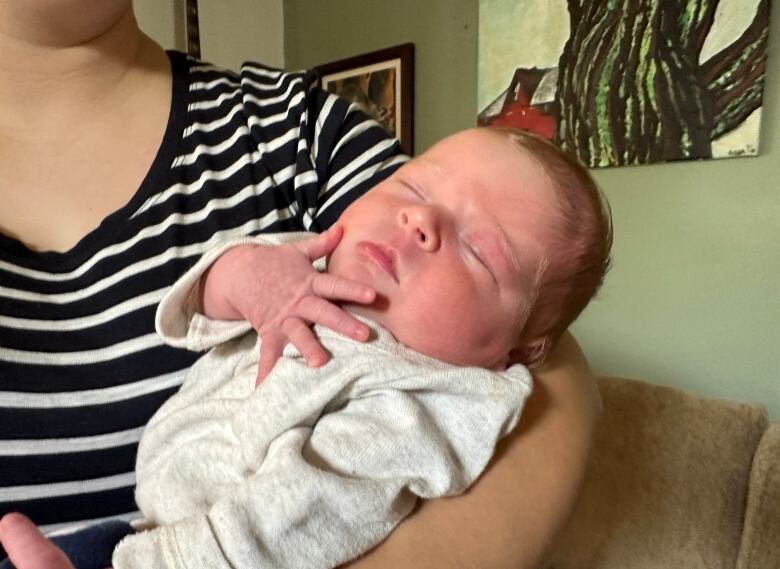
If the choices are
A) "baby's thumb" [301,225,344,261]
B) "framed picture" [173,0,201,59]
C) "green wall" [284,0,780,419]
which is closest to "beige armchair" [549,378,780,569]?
"green wall" [284,0,780,419]

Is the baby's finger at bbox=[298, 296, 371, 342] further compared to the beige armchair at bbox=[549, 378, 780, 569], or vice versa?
the beige armchair at bbox=[549, 378, 780, 569]

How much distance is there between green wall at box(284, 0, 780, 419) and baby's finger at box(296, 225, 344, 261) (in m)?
1.40

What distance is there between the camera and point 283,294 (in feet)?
2.33

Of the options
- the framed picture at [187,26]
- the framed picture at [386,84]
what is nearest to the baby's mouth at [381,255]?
the framed picture at [386,84]

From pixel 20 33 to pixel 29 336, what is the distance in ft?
1.23

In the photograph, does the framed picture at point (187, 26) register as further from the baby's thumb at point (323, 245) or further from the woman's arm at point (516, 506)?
the woman's arm at point (516, 506)

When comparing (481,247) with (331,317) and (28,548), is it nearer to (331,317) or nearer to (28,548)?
(331,317)

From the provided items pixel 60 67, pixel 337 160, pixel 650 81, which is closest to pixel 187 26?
pixel 650 81

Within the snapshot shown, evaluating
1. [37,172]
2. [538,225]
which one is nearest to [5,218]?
[37,172]

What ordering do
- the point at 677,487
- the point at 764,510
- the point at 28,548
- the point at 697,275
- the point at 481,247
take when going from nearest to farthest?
1. the point at 28,548
2. the point at 481,247
3. the point at 764,510
4. the point at 677,487
5. the point at 697,275

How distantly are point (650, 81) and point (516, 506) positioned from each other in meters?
1.55

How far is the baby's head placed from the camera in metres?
0.72

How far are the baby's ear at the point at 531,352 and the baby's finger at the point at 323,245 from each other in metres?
0.25

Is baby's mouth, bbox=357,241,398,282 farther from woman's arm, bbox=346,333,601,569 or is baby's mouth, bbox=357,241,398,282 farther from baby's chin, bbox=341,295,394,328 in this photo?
woman's arm, bbox=346,333,601,569
